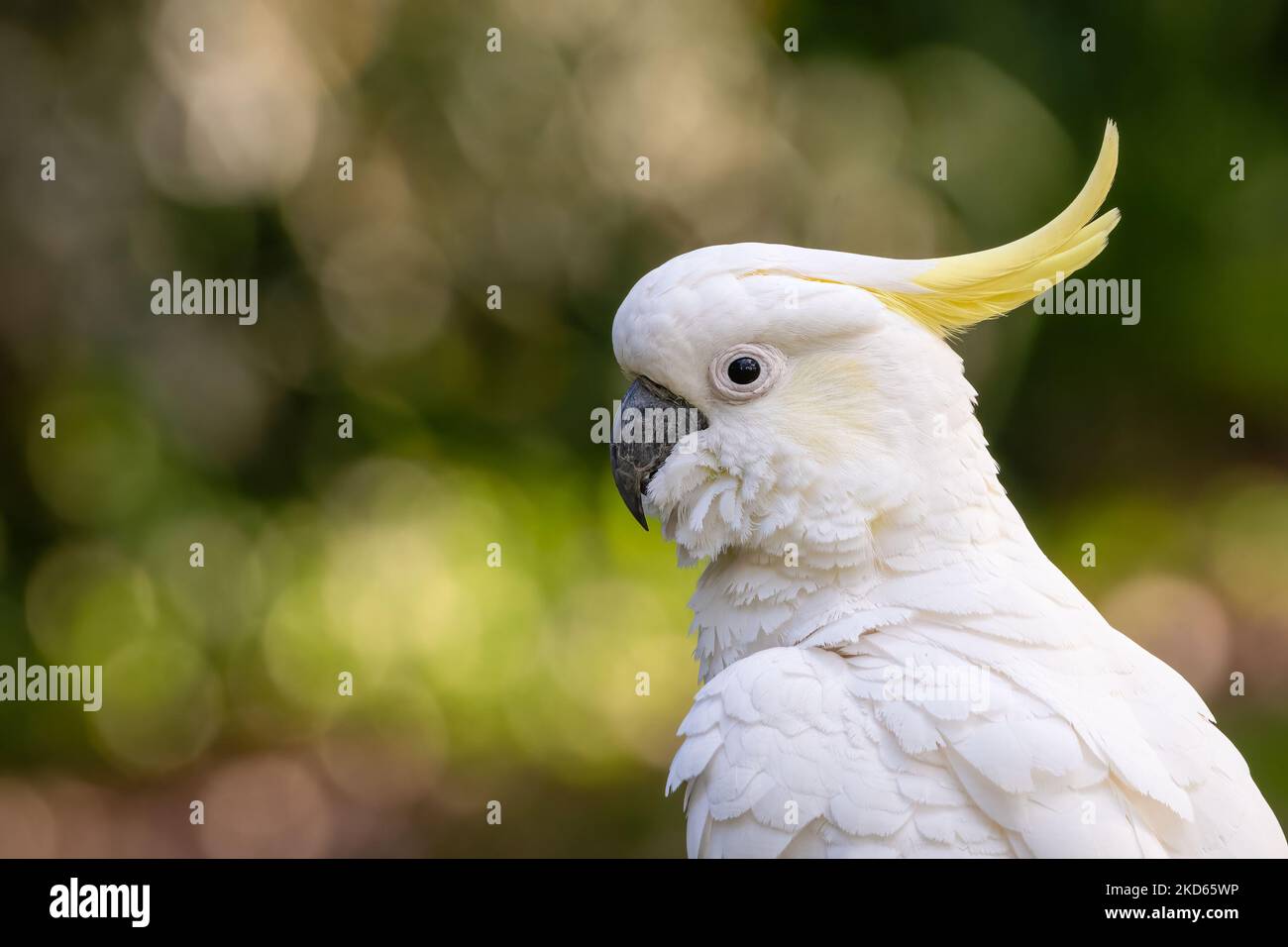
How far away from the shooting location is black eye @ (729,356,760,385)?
4.03ft

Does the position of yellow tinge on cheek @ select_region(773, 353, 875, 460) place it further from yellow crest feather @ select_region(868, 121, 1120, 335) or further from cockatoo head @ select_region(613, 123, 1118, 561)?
yellow crest feather @ select_region(868, 121, 1120, 335)

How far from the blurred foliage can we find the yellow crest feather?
5.98 ft

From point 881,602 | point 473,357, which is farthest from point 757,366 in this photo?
point 473,357

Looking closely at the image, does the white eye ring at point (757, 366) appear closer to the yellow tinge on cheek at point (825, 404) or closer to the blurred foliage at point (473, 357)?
the yellow tinge on cheek at point (825, 404)

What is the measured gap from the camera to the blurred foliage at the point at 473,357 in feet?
9.84

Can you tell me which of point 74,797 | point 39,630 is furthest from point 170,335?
point 74,797

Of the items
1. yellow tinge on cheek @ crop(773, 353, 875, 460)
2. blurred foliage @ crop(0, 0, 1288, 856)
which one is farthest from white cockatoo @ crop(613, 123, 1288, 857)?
blurred foliage @ crop(0, 0, 1288, 856)

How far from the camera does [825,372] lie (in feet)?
3.99

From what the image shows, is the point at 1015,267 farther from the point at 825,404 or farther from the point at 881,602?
the point at 881,602

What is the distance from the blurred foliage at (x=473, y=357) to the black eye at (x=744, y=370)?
6.07 ft

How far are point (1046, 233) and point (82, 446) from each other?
9.55ft

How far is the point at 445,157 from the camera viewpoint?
3.20 m

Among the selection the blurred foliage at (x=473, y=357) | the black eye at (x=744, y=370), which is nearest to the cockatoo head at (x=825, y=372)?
the black eye at (x=744, y=370)
